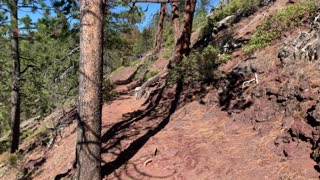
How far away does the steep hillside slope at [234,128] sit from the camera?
16.1 feet

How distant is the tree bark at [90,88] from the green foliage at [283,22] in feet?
13.1

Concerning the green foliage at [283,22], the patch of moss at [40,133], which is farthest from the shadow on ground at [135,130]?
the patch of moss at [40,133]

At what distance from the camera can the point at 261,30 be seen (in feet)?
27.5

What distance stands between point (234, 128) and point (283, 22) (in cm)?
307

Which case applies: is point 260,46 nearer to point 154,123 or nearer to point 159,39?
point 154,123

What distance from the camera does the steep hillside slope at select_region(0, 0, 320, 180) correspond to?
16.1 ft

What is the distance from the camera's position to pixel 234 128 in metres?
6.20

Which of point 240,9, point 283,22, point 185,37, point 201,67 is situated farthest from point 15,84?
point 283,22

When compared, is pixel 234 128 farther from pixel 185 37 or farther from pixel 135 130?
pixel 185 37

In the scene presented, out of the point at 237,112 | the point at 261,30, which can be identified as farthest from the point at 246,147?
the point at 261,30

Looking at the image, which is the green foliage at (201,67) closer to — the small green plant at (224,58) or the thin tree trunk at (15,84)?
the small green plant at (224,58)

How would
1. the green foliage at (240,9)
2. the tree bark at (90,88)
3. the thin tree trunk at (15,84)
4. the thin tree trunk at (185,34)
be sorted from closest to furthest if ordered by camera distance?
1. the tree bark at (90,88)
2. the thin tree trunk at (185,34)
3. the thin tree trunk at (15,84)
4. the green foliage at (240,9)

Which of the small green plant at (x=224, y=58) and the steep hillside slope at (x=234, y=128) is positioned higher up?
the small green plant at (x=224, y=58)

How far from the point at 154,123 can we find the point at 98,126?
2674 millimetres
